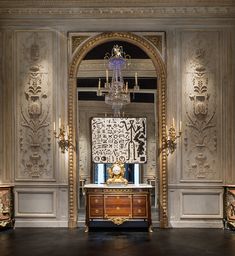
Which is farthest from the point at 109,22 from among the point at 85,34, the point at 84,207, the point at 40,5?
the point at 84,207

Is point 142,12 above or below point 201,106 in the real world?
above

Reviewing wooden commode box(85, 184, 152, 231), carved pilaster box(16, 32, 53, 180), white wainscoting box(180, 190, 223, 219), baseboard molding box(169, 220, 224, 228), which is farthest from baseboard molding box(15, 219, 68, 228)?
white wainscoting box(180, 190, 223, 219)

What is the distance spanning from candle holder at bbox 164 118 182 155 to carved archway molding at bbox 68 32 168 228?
0.07 metres

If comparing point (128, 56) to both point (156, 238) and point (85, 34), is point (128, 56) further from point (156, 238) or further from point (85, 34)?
point (156, 238)

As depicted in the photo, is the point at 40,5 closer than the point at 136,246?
No

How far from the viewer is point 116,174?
263 inches

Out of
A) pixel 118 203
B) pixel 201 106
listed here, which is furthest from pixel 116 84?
pixel 118 203

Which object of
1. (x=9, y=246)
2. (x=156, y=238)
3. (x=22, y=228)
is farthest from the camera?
(x=22, y=228)

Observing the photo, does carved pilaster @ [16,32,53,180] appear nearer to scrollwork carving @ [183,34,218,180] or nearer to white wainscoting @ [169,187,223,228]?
white wainscoting @ [169,187,223,228]

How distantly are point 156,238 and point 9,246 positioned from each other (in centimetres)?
207

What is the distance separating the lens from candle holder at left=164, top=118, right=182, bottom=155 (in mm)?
6773

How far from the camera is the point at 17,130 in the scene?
6.87 metres

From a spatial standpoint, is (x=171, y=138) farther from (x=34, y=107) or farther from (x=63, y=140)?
(x=34, y=107)

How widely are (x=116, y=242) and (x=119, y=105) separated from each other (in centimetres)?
224
